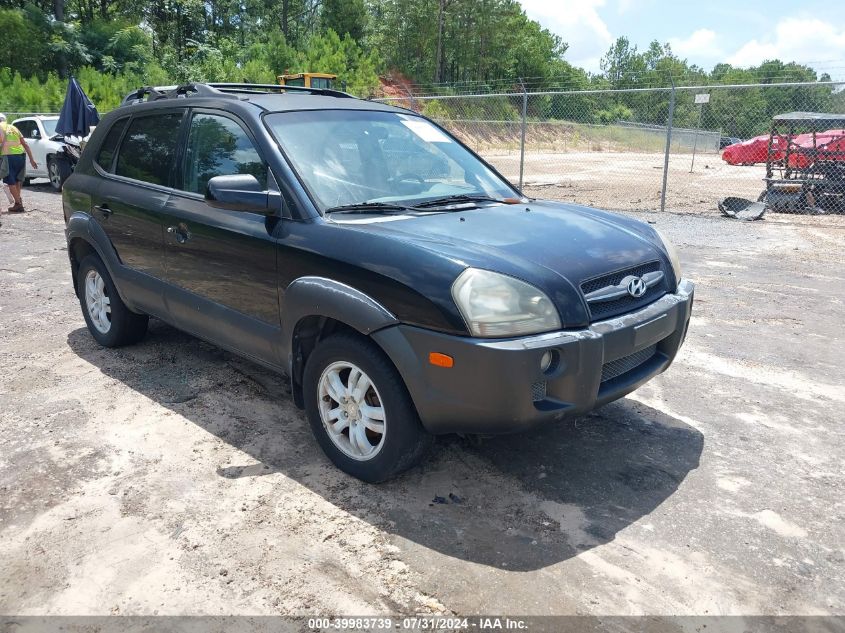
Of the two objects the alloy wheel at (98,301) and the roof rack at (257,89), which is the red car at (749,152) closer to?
the roof rack at (257,89)

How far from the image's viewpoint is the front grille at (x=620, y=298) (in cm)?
308

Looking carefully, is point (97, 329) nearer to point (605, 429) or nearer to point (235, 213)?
point (235, 213)

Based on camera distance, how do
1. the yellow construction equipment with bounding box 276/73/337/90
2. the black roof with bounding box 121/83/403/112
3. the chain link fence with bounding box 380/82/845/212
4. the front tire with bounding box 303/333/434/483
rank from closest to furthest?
the front tire with bounding box 303/333/434/483 → the black roof with bounding box 121/83/403/112 → the chain link fence with bounding box 380/82/845/212 → the yellow construction equipment with bounding box 276/73/337/90

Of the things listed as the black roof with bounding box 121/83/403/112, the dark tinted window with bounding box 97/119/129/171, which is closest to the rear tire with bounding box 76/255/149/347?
the dark tinted window with bounding box 97/119/129/171

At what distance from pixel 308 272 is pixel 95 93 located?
31.3 m

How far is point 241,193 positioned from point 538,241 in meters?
1.48

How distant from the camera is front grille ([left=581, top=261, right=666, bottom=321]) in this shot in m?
3.08

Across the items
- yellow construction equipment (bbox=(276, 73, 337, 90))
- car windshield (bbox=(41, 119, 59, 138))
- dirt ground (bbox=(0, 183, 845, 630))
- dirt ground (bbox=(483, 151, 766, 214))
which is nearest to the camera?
dirt ground (bbox=(0, 183, 845, 630))

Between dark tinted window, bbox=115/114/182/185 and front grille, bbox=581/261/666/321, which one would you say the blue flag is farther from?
front grille, bbox=581/261/666/321

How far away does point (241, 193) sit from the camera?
11.4ft

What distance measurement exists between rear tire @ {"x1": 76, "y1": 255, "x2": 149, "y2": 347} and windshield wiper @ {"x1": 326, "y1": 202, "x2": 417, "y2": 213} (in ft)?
7.70

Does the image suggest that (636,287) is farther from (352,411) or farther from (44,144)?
(44,144)

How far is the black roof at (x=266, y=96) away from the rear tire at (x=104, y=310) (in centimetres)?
125

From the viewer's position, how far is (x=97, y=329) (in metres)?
5.36
